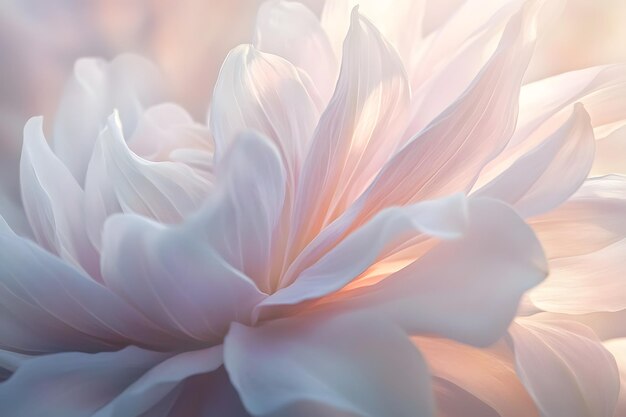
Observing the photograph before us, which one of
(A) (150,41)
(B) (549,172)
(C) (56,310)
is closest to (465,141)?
(B) (549,172)

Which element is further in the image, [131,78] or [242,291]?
[131,78]

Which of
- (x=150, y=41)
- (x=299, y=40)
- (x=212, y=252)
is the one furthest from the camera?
(x=150, y=41)

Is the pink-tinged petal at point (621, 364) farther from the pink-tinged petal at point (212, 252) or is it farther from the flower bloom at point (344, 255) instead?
the pink-tinged petal at point (212, 252)

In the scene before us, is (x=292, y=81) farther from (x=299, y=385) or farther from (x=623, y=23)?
(x=623, y=23)

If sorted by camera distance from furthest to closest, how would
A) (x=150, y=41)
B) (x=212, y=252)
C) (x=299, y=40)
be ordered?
(x=150, y=41)
(x=299, y=40)
(x=212, y=252)

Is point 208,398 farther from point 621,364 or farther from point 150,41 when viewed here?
point 150,41

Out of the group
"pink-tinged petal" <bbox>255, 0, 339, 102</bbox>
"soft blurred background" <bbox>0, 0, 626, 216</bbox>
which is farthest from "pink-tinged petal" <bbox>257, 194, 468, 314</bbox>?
"soft blurred background" <bbox>0, 0, 626, 216</bbox>

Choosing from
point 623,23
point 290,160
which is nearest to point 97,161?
point 290,160
